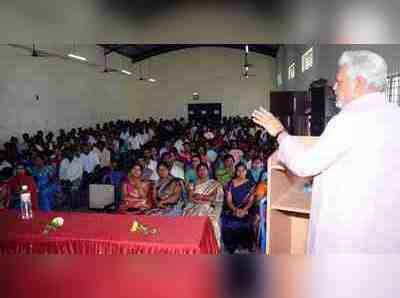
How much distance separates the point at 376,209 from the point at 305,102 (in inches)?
349

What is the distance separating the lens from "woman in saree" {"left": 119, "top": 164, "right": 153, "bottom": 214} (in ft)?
17.5

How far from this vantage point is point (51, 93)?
447 inches

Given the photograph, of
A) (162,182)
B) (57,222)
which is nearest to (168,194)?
(162,182)

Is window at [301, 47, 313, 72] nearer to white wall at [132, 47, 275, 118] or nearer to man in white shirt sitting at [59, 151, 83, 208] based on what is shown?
man in white shirt sitting at [59, 151, 83, 208]

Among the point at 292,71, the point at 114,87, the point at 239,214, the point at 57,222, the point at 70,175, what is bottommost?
the point at 239,214

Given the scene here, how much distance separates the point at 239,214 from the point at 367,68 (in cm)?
382

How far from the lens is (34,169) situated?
6.34 meters

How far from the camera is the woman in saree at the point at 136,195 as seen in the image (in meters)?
5.32

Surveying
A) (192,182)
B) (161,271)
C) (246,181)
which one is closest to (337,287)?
(161,271)

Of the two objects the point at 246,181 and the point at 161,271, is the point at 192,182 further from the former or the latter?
the point at 161,271

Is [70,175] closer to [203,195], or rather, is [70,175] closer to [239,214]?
[203,195]

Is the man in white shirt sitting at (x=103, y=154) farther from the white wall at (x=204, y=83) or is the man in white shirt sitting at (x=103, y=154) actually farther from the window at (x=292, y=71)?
the white wall at (x=204, y=83)

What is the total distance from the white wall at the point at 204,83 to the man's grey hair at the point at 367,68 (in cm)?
2010
